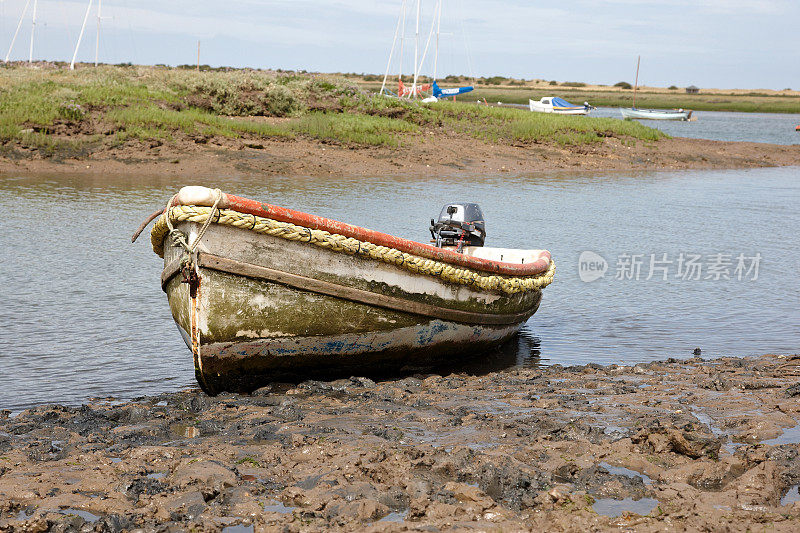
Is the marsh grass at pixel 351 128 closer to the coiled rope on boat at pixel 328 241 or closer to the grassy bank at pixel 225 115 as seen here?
the grassy bank at pixel 225 115

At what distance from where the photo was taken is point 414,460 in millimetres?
4508

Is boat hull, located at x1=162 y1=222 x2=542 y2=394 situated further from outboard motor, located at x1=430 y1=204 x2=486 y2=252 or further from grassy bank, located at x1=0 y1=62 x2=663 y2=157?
grassy bank, located at x1=0 y1=62 x2=663 y2=157

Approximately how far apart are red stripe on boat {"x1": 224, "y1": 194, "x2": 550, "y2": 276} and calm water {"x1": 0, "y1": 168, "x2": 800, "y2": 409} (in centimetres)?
124

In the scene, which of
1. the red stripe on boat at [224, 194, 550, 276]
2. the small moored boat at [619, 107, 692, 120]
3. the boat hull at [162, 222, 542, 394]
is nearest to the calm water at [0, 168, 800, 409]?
the boat hull at [162, 222, 542, 394]

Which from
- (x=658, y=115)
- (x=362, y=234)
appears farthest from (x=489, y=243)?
(x=658, y=115)

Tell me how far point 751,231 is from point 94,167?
1617 cm

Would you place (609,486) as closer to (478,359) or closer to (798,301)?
(478,359)

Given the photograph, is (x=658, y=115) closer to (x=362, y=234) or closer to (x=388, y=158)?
(x=388, y=158)

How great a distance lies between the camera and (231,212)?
5.81m

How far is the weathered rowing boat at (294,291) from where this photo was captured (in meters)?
5.89

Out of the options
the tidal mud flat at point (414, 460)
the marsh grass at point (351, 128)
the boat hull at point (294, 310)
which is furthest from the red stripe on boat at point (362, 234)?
the marsh grass at point (351, 128)

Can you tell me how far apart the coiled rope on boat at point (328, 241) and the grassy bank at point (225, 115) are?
56.4ft

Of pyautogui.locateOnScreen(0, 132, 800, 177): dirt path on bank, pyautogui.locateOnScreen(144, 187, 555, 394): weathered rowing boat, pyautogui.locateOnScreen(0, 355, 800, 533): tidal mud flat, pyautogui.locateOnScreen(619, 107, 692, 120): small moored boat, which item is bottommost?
pyautogui.locateOnScreen(0, 355, 800, 533): tidal mud flat

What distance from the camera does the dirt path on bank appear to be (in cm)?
2147
